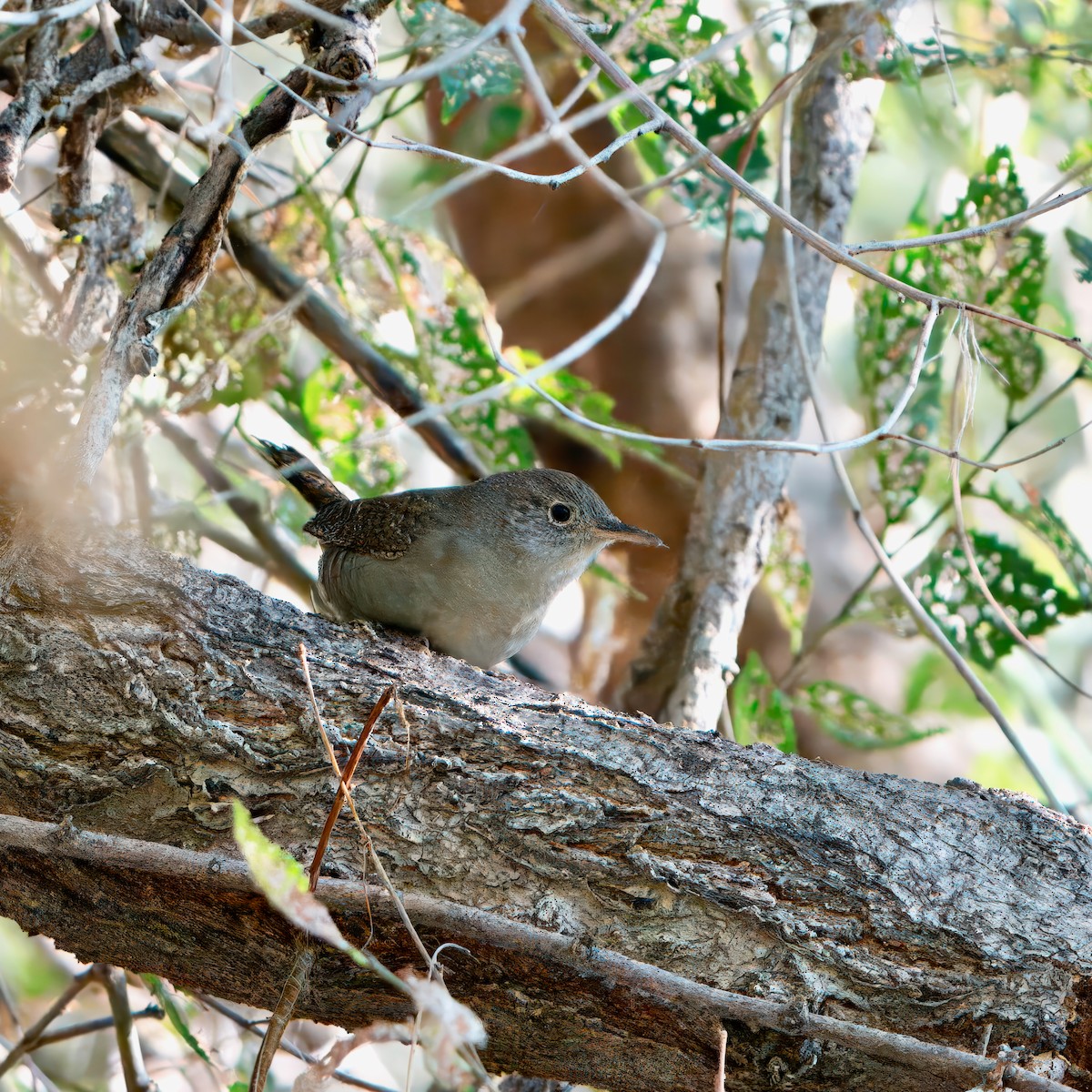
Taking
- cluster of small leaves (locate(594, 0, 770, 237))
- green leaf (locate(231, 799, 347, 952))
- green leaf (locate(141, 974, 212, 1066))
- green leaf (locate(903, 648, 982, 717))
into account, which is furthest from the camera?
green leaf (locate(903, 648, 982, 717))

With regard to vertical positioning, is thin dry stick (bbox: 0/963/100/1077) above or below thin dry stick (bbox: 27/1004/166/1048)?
above

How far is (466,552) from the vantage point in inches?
135

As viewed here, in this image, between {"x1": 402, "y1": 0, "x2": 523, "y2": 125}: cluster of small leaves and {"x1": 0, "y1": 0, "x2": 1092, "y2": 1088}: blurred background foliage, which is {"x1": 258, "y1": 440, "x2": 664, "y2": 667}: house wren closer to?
{"x1": 0, "y1": 0, "x2": 1092, "y2": 1088}: blurred background foliage

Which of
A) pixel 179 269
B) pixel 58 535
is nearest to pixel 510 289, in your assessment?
pixel 179 269

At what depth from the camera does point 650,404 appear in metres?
5.21

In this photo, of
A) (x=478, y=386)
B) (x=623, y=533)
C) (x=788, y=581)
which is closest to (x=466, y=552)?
(x=623, y=533)

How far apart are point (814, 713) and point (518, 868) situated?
6.99ft

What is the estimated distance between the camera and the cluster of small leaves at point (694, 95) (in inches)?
146

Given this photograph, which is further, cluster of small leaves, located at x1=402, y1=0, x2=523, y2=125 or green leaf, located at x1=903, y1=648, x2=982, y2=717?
green leaf, located at x1=903, y1=648, x2=982, y2=717

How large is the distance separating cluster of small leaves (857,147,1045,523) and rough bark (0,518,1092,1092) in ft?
5.97

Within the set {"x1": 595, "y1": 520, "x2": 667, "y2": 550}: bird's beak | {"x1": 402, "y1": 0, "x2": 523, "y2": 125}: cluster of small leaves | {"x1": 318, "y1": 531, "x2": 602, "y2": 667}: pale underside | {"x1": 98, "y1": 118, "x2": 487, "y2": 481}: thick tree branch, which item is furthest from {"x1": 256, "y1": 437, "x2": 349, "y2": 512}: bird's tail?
{"x1": 402, "y1": 0, "x2": 523, "y2": 125}: cluster of small leaves

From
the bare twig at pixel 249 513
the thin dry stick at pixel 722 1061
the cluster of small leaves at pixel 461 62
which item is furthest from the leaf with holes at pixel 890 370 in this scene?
the thin dry stick at pixel 722 1061

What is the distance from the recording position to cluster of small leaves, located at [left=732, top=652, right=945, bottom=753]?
3.55 metres

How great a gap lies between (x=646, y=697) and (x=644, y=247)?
2.53 metres
